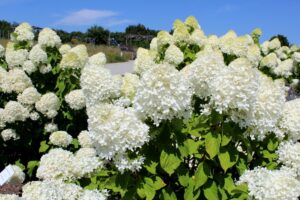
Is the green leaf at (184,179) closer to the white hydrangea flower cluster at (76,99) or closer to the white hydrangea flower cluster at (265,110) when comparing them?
the white hydrangea flower cluster at (265,110)

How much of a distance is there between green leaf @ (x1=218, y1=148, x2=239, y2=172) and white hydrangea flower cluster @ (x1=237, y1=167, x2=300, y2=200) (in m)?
0.14

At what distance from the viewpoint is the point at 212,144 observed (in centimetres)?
306

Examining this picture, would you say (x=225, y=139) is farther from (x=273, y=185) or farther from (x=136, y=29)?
(x=136, y=29)

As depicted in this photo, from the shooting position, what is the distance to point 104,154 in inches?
118

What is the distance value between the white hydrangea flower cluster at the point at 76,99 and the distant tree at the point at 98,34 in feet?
120

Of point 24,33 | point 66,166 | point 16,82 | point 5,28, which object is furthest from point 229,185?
point 5,28

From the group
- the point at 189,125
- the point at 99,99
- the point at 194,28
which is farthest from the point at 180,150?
the point at 194,28

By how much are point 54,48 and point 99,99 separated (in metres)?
2.99

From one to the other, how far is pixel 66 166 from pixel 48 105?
A: 6.87ft

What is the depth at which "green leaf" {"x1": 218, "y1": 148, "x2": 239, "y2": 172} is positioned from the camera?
3094mm

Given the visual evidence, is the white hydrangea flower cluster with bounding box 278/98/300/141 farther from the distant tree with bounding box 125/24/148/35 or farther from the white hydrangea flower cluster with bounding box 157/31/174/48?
the distant tree with bounding box 125/24/148/35

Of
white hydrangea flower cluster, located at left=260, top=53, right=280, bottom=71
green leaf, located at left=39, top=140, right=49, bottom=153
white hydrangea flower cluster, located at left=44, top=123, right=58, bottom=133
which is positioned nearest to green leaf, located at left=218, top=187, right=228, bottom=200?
green leaf, located at left=39, top=140, right=49, bottom=153

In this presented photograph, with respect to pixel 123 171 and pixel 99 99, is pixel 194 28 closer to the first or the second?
pixel 99 99

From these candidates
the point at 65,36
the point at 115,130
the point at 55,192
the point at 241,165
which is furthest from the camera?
the point at 65,36
